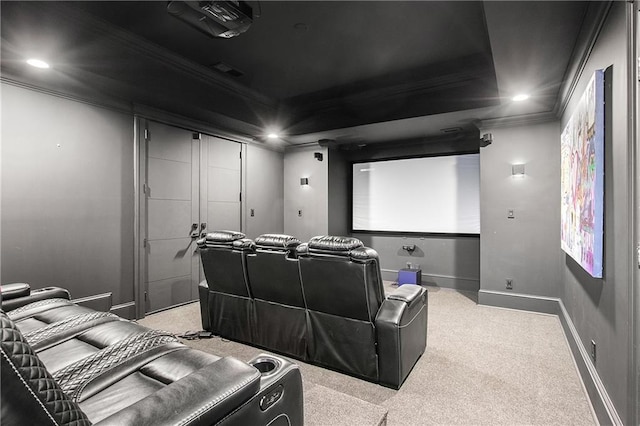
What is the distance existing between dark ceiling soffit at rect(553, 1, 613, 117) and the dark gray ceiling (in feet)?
0.20

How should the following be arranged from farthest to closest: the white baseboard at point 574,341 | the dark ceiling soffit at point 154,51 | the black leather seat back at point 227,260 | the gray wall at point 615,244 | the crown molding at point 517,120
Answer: the crown molding at point 517,120, the black leather seat back at point 227,260, the dark ceiling soffit at point 154,51, the white baseboard at point 574,341, the gray wall at point 615,244

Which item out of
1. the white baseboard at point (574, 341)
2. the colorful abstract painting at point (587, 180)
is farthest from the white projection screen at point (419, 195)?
the colorful abstract painting at point (587, 180)

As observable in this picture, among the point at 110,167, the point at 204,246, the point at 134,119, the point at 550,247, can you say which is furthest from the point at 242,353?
the point at 550,247

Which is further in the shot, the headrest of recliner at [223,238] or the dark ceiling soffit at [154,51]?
the headrest of recliner at [223,238]

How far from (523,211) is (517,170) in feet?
1.81

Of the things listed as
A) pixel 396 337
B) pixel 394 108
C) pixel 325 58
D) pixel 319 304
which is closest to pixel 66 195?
pixel 319 304

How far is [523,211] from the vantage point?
4.14 meters

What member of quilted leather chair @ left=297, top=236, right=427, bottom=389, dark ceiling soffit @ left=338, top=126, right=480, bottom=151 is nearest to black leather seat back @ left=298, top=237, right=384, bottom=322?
quilted leather chair @ left=297, top=236, right=427, bottom=389

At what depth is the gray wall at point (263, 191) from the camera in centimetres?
557

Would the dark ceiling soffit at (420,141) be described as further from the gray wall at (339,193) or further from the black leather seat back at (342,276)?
the black leather seat back at (342,276)

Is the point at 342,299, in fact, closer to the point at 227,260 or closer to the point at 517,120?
the point at 227,260

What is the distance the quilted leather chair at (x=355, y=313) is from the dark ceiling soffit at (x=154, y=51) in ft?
8.78

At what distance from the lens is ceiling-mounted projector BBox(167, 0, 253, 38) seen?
7.30 ft

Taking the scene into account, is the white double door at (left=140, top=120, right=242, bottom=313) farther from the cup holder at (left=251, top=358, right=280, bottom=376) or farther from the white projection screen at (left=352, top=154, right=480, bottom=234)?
the cup holder at (left=251, top=358, right=280, bottom=376)
